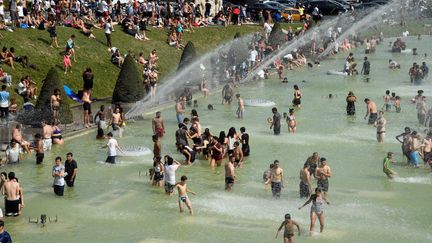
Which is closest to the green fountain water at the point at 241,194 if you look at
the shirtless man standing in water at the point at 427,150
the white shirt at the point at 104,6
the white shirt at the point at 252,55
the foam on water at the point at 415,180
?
the foam on water at the point at 415,180

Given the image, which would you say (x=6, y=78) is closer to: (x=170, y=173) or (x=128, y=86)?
(x=128, y=86)

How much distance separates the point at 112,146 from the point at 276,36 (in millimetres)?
35639

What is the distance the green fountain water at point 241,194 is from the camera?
27375mm

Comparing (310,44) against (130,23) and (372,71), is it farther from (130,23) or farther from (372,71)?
(130,23)

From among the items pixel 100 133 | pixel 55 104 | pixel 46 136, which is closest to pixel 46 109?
pixel 55 104

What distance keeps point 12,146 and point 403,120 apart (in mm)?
19372

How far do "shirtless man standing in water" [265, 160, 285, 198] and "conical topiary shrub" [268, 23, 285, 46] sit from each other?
125 ft

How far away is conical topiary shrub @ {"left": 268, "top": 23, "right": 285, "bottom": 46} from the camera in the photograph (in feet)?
225

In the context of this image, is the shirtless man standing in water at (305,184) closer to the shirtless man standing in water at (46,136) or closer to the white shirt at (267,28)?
the shirtless man standing in water at (46,136)

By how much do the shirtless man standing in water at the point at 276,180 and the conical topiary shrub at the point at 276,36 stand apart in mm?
38126

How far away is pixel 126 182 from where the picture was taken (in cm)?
3300

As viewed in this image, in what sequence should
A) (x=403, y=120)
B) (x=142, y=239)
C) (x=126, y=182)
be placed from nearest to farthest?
(x=142, y=239) < (x=126, y=182) < (x=403, y=120)

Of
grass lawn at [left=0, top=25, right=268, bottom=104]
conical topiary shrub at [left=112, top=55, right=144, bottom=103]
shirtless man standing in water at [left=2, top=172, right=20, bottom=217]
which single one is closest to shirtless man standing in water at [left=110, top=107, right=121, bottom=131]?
grass lawn at [left=0, top=25, right=268, bottom=104]

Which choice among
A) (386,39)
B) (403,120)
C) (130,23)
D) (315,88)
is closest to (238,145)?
(403,120)
